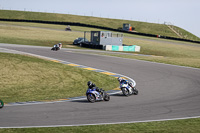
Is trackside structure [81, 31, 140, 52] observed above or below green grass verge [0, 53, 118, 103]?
above

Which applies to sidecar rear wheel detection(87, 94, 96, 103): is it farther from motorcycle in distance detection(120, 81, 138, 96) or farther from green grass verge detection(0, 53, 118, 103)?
motorcycle in distance detection(120, 81, 138, 96)

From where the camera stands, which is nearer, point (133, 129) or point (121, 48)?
point (133, 129)

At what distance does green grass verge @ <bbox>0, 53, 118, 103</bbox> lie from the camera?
753 inches

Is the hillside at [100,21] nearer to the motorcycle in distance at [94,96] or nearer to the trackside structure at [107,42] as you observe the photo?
the trackside structure at [107,42]

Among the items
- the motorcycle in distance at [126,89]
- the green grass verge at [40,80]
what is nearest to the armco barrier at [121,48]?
the green grass verge at [40,80]

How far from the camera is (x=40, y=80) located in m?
22.5

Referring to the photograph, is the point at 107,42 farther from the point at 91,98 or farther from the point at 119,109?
the point at 119,109

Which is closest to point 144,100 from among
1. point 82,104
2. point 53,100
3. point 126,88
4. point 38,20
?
point 126,88

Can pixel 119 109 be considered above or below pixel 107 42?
below

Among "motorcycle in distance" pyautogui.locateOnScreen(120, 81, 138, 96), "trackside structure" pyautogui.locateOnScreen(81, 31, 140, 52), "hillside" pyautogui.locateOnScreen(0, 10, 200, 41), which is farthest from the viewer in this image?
"hillside" pyautogui.locateOnScreen(0, 10, 200, 41)

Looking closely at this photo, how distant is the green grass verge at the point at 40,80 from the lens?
62.7 ft

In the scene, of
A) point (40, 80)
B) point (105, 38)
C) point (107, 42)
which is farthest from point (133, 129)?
point (107, 42)

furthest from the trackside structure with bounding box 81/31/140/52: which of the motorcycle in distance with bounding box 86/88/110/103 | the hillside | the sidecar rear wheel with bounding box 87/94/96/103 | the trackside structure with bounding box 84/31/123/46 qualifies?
the hillside

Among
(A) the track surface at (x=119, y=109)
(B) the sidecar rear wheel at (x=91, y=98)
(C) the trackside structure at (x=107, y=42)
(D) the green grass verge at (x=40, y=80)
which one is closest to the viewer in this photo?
(A) the track surface at (x=119, y=109)
